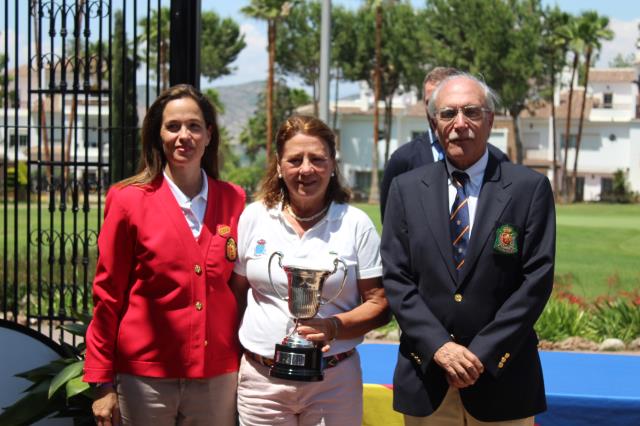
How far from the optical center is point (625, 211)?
39.8m

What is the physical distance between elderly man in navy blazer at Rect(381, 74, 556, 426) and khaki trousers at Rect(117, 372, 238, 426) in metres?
0.67

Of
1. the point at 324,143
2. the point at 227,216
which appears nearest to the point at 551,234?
the point at 324,143

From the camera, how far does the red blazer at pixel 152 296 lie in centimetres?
332

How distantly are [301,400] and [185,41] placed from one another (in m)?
2.33

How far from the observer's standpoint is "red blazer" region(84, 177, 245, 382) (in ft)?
10.9

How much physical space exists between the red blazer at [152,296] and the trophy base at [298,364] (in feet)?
1.02

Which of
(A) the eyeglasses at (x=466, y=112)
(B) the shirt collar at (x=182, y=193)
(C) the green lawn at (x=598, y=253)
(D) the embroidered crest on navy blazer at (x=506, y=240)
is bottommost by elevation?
(C) the green lawn at (x=598, y=253)

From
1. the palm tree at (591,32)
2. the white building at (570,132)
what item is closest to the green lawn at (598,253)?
the palm tree at (591,32)

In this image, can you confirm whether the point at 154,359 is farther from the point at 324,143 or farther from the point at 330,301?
the point at 324,143

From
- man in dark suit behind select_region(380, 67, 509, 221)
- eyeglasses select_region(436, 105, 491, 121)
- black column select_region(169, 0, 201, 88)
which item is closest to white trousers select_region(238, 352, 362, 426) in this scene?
eyeglasses select_region(436, 105, 491, 121)

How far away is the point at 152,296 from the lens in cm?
334

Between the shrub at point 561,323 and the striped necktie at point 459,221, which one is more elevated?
the striped necktie at point 459,221

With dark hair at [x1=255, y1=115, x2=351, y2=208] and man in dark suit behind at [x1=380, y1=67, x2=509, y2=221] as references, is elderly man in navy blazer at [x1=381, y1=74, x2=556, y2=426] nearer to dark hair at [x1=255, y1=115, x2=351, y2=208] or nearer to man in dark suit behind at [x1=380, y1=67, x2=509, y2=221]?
dark hair at [x1=255, y1=115, x2=351, y2=208]

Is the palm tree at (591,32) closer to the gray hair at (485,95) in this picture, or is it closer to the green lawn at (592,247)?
the green lawn at (592,247)
